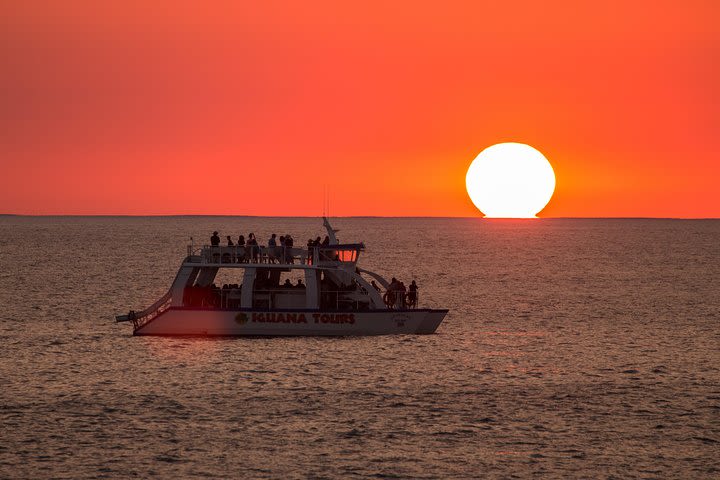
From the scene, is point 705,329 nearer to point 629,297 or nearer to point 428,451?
point 629,297

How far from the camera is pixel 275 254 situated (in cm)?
5862

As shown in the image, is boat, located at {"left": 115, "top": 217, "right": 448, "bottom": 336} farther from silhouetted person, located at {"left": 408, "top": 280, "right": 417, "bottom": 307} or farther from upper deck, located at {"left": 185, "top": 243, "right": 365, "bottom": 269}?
silhouetted person, located at {"left": 408, "top": 280, "right": 417, "bottom": 307}

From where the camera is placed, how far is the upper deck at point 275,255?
192 ft

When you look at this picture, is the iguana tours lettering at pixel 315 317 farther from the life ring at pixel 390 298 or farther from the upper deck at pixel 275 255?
the life ring at pixel 390 298

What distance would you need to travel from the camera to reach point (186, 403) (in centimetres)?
4300

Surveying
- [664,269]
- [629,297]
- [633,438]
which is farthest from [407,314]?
[664,269]

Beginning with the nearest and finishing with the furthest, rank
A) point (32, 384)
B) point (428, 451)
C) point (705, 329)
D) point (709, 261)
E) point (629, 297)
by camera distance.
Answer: point (428, 451) → point (32, 384) → point (705, 329) → point (629, 297) → point (709, 261)

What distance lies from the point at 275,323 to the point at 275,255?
3.64 metres

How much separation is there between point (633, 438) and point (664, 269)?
12330 centimetres

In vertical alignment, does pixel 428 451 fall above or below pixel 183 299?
below

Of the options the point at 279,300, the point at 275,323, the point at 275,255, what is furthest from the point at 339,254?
the point at 275,323

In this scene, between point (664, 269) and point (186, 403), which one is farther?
point (664, 269)

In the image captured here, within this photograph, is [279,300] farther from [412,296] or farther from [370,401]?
[370,401]

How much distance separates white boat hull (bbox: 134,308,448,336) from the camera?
57094 millimetres
